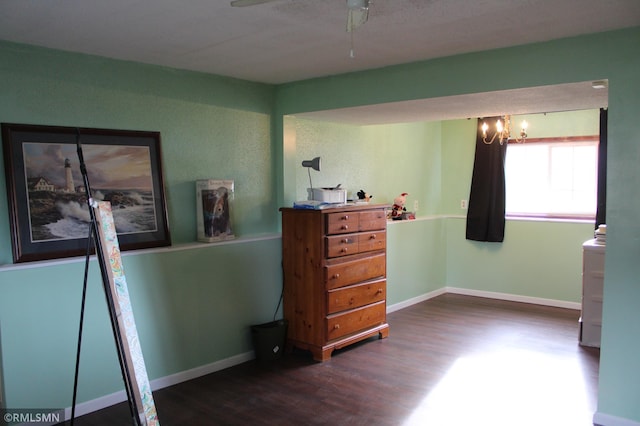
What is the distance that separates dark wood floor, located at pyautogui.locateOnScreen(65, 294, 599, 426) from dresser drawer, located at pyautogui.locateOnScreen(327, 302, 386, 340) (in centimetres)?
18

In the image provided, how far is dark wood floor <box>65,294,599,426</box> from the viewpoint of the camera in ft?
9.96

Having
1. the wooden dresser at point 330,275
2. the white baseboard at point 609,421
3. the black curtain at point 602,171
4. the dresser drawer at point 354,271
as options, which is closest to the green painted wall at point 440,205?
the black curtain at point 602,171

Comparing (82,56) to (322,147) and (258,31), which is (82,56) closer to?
(258,31)

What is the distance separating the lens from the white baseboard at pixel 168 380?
122 inches

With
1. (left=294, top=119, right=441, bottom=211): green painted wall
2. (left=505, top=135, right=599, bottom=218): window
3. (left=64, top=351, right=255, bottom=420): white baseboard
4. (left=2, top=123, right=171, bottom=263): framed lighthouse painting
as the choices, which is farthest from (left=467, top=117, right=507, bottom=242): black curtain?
(left=2, top=123, right=171, bottom=263): framed lighthouse painting

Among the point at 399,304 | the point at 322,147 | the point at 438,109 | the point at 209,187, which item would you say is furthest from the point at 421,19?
the point at 399,304

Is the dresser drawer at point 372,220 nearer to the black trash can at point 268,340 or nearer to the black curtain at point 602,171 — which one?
the black trash can at point 268,340

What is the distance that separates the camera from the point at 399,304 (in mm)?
5516

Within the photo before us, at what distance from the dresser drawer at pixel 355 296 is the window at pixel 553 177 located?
2.44 meters

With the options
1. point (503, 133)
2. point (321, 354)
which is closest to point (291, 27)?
point (321, 354)

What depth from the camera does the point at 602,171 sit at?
515 centimetres

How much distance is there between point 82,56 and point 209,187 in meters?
1.19

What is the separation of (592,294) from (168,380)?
3506 millimetres

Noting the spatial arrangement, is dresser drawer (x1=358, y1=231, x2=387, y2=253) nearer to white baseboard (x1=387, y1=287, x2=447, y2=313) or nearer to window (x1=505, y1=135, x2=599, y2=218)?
white baseboard (x1=387, y1=287, x2=447, y2=313)
